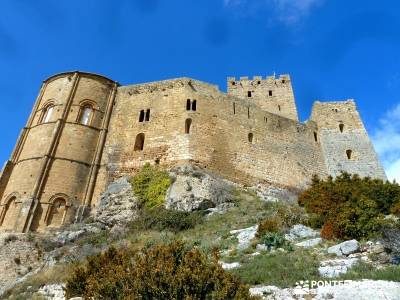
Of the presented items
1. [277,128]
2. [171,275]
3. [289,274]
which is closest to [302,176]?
[277,128]

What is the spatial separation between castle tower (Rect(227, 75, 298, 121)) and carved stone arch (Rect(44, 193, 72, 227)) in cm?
1617

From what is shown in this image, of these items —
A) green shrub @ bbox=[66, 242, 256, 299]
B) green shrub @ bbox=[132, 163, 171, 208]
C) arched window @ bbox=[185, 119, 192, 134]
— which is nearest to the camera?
green shrub @ bbox=[66, 242, 256, 299]

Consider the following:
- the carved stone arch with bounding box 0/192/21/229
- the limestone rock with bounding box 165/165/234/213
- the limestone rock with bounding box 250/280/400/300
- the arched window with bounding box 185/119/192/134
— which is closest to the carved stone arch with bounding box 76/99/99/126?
the carved stone arch with bounding box 0/192/21/229

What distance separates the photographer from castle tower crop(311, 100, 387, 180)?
74.1ft

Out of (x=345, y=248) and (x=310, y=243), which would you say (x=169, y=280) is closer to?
(x=345, y=248)

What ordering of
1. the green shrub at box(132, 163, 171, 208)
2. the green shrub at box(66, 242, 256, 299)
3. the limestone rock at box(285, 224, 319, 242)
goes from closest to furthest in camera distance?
the green shrub at box(66, 242, 256, 299), the limestone rock at box(285, 224, 319, 242), the green shrub at box(132, 163, 171, 208)

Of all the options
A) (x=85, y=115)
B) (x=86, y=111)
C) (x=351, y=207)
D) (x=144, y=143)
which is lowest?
(x=351, y=207)

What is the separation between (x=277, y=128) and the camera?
A: 894 inches

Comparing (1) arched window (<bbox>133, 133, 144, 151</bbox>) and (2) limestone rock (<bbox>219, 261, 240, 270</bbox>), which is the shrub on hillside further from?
(1) arched window (<bbox>133, 133, 144, 151</bbox>)

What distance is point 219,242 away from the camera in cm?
1125

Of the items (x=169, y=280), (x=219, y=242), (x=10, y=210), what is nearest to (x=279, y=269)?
(x=169, y=280)

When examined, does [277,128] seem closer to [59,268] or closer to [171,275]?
[59,268]

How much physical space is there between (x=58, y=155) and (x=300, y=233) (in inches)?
524

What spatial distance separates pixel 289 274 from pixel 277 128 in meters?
15.8
